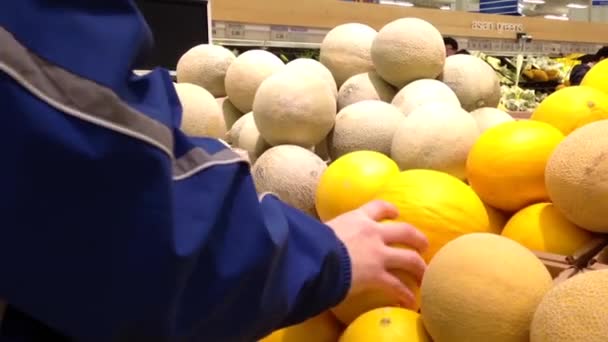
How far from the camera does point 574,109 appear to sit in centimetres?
114

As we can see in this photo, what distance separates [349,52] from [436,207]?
929 millimetres

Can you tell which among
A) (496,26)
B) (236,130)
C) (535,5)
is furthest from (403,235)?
(535,5)

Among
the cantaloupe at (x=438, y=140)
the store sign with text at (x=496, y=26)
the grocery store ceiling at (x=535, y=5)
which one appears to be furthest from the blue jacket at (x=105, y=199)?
the grocery store ceiling at (x=535, y=5)

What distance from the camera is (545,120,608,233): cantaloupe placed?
2.65 ft

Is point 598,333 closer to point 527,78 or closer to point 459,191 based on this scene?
point 459,191

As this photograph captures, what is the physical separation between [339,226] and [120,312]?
1.24ft

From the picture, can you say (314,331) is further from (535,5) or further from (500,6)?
(535,5)

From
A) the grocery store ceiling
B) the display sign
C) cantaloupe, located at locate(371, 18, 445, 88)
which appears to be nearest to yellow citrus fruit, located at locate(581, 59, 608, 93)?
cantaloupe, located at locate(371, 18, 445, 88)

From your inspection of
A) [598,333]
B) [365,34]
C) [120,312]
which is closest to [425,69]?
[365,34]

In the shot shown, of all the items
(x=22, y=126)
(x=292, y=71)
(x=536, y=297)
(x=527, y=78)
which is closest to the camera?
(x=22, y=126)

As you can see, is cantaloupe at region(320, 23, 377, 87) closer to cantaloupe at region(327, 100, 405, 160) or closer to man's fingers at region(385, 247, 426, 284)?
cantaloupe at region(327, 100, 405, 160)

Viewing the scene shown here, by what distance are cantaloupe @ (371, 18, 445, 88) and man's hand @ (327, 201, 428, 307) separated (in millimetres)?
752

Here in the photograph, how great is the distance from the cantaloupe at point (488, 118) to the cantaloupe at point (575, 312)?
841 millimetres

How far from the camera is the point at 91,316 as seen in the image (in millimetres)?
541
